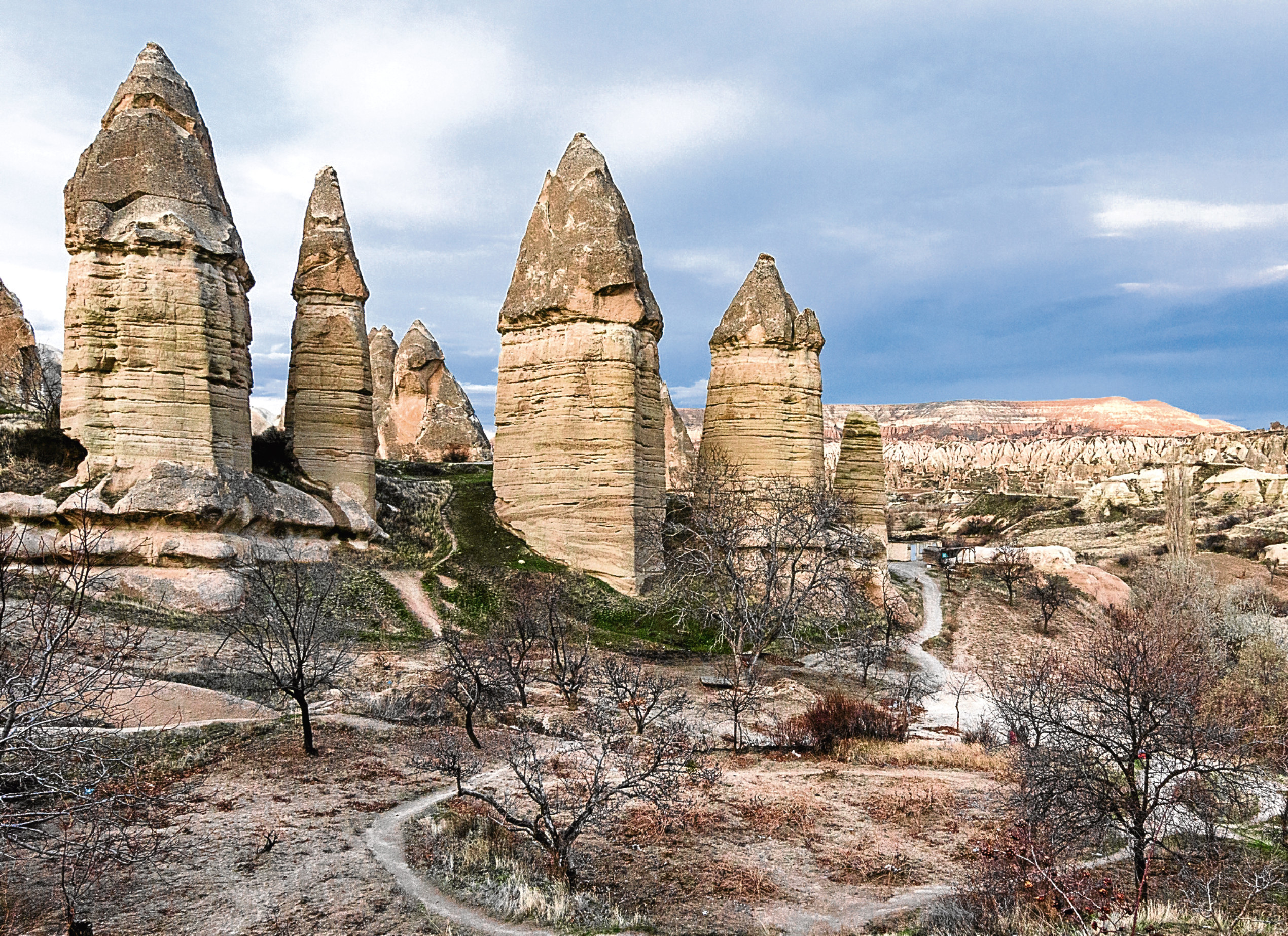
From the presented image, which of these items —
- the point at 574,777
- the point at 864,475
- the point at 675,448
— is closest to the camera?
the point at 574,777

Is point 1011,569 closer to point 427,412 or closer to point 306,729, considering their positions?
point 427,412

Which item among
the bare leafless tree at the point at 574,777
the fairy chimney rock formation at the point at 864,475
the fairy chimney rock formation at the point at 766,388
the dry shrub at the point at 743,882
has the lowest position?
the dry shrub at the point at 743,882

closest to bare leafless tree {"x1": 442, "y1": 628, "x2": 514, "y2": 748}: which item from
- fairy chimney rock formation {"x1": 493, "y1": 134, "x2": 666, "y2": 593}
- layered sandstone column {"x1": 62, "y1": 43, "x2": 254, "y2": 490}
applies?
fairy chimney rock formation {"x1": 493, "y1": 134, "x2": 666, "y2": 593}

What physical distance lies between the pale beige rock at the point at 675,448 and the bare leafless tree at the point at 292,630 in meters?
18.1

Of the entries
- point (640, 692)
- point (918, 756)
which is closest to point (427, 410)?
point (640, 692)

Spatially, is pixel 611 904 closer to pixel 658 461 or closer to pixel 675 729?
pixel 675 729

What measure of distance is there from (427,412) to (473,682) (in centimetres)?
2175

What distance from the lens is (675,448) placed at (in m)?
37.8

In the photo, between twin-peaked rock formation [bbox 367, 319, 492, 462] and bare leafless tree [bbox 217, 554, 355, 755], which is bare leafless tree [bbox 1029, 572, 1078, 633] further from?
bare leafless tree [bbox 217, 554, 355, 755]

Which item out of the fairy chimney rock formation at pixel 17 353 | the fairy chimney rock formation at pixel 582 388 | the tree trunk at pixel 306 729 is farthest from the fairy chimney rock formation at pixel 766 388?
the fairy chimney rock formation at pixel 17 353

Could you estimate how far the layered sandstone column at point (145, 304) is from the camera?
58.5 ft

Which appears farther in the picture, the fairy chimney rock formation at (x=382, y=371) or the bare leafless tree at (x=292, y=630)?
the fairy chimney rock formation at (x=382, y=371)

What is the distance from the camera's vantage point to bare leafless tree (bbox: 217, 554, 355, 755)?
12.6 m

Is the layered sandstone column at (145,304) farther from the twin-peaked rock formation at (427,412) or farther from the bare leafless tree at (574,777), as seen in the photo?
the twin-peaked rock formation at (427,412)
